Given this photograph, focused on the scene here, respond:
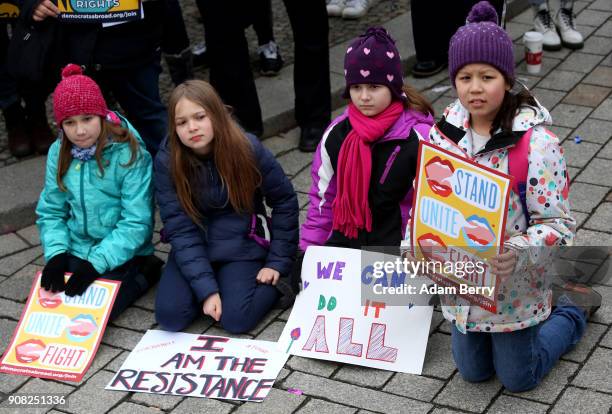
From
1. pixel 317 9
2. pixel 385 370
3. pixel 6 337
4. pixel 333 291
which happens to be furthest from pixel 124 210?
pixel 317 9

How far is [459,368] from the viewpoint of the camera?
3.74m

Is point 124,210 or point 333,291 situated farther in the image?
point 124,210

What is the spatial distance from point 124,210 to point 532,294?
1935 mm

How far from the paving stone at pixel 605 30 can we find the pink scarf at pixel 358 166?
3406mm

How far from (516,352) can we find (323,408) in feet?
2.39

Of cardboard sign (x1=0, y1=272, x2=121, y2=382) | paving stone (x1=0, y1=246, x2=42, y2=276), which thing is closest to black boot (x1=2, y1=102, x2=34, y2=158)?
paving stone (x1=0, y1=246, x2=42, y2=276)

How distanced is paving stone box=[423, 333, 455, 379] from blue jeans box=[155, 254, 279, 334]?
29.2 inches

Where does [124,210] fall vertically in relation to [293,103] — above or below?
above

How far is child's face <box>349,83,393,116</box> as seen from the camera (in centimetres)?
416

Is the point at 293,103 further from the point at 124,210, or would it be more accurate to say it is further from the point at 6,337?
the point at 6,337

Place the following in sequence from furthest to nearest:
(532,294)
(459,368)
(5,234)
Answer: (5,234) < (459,368) < (532,294)

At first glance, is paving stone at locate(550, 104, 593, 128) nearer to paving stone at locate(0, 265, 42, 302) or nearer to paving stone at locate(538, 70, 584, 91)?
paving stone at locate(538, 70, 584, 91)

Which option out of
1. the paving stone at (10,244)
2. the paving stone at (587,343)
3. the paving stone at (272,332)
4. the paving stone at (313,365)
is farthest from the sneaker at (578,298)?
the paving stone at (10,244)

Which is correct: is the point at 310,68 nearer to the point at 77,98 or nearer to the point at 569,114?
the point at 569,114
